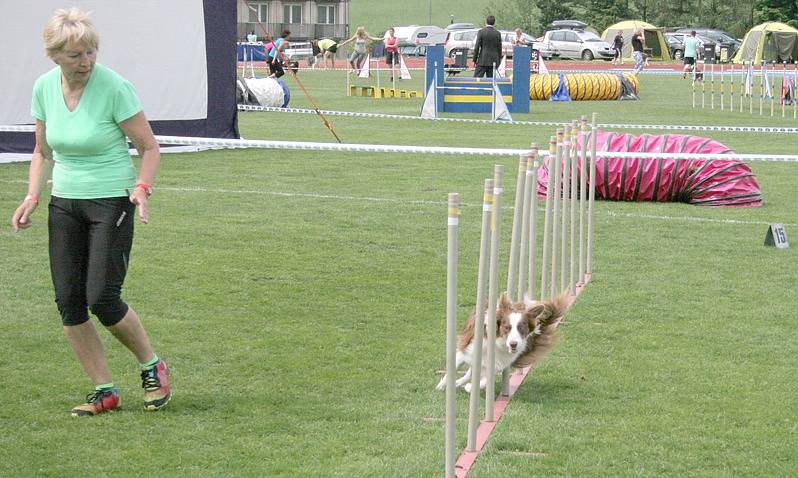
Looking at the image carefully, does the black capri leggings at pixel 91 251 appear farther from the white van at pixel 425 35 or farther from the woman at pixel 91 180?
the white van at pixel 425 35

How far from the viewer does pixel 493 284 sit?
5.36 meters

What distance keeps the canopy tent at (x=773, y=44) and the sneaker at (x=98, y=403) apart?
56644 mm

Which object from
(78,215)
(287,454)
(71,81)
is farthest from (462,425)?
(71,81)

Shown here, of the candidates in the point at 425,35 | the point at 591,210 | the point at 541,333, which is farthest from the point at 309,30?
the point at 541,333

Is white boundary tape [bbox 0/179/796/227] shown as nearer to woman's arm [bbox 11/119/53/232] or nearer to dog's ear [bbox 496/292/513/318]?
dog's ear [bbox 496/292/513/318]

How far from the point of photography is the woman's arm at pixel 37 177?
222 inches

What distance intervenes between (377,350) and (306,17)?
91.8 m

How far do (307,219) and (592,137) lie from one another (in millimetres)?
3541

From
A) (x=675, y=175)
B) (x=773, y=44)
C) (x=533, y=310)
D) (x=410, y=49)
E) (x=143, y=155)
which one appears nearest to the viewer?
(x=143, y=155)

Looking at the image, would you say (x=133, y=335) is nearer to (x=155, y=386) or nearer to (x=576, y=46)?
(x=155, y=386)

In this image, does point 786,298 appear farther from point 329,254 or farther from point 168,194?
point 168,194

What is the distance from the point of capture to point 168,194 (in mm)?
13781

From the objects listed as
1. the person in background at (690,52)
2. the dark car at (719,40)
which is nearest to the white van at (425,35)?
the dark car at (719,40)

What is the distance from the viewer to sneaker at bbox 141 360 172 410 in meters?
5.82
